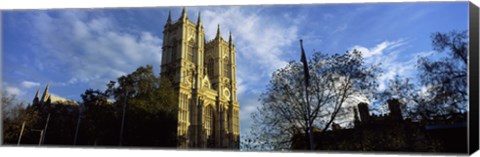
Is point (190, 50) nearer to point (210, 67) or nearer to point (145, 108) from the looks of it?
point (210, 67)

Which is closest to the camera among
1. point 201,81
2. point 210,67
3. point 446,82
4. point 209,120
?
point 446,82

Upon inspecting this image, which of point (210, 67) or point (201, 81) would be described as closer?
point (201, 81)

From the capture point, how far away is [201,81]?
47812 millimetres

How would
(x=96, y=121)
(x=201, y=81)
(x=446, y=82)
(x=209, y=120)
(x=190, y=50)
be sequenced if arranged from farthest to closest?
(x=190, y=50) < (x=209, y=120) < (x=201, y=81) < (x=96, y=121) < (x=446, y=82)

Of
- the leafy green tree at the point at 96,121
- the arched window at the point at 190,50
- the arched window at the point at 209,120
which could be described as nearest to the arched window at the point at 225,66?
the arched window at the point at 190,50

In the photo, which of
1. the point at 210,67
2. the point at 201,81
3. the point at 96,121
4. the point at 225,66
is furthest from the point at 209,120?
the point at 96,121

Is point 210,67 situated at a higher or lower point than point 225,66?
lower

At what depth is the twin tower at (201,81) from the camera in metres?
43.8

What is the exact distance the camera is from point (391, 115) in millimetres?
18266

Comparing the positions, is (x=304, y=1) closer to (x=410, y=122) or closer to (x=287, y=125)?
(x=287, y=125)

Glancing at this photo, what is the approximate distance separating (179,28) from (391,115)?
34.7 metres

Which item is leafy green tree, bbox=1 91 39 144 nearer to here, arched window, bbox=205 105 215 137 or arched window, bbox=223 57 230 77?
arched window, bbox=205 105 215 137

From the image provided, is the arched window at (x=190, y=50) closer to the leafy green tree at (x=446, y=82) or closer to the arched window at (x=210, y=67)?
the arched window at (x=210, y=67)

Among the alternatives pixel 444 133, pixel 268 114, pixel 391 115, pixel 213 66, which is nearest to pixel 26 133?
pixel 268 114
